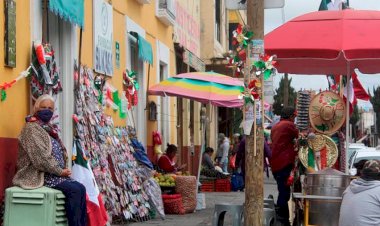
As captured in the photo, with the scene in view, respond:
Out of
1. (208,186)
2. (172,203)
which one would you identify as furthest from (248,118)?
(208,186)

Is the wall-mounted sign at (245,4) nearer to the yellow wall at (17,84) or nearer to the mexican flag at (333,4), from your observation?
the yellow wall at (17,84)

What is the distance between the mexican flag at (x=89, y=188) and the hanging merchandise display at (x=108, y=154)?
0.32m

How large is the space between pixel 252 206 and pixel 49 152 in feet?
7.17

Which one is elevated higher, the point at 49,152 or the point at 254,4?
the point at 254,4

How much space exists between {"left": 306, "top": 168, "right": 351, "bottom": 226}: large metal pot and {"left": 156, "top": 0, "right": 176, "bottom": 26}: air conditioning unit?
9.22 metres

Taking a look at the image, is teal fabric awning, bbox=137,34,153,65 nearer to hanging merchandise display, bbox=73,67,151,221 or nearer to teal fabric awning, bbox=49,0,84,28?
hanging merchandise display, bbox=73,67,151,221

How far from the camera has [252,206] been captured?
835 centimetres

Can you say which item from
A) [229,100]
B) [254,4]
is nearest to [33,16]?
[254,4]

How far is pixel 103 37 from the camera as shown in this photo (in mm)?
12516

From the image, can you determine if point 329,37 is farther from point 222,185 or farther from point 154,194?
point 222,185

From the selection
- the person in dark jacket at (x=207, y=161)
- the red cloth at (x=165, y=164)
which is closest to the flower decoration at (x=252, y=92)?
the red cloth at (x=165, y=164)

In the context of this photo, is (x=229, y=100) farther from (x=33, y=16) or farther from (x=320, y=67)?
(x=33, y=16)

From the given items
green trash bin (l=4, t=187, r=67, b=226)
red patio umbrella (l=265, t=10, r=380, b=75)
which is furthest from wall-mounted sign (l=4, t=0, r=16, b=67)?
red patio umbrella (l=265, t=10, r=380, b=75)

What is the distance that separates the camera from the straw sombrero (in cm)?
972
